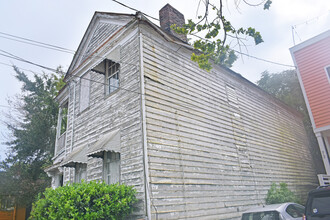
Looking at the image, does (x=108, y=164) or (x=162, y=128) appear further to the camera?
(x=108, y=164)

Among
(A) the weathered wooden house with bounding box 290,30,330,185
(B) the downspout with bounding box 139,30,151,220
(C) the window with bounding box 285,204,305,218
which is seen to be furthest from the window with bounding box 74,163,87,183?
(A) the weathered wooden house with bounding box 290,30,330,185

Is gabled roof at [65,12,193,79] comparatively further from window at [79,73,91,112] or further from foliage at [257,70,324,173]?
foliage at [257,70,324,173]

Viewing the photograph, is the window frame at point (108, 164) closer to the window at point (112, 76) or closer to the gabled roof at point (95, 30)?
the window at point (112, 76)

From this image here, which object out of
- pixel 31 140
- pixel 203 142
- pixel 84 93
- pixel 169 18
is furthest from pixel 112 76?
pixel 31 140

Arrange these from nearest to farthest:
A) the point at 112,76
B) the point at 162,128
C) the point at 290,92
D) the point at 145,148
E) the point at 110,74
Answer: the point at 145,148, the point at 162,128, the point at 112,76, the point at 110,74, the point at 290,92

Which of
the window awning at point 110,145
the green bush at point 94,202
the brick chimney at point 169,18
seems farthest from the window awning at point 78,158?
the brick chimney at point 169,18

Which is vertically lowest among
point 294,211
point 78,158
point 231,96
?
point 294,211

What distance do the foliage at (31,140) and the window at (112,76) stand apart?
10.7 metres

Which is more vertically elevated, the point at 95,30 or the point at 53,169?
the point at 95,30

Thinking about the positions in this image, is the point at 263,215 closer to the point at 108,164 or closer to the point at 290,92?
the point at 108,164

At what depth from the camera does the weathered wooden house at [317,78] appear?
12.1 meters

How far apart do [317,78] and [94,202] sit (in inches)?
467

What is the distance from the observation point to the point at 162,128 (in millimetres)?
8203

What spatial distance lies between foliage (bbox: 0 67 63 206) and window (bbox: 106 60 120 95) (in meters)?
10.7
